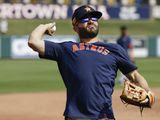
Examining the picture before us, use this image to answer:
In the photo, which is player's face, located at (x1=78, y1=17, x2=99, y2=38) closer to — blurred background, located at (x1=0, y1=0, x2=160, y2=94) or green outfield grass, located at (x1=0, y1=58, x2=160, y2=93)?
green outfield grass, located at (x1=0, y1=58, x2=160, y2=93)

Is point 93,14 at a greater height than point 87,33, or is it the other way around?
point 93,14

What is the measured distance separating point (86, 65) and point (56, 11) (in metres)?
39.4

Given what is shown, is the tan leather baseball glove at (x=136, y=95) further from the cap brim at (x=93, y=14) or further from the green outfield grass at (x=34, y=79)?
the green outfield grass at (x=34, y=79)

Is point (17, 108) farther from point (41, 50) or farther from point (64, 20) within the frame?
point (64, 20)

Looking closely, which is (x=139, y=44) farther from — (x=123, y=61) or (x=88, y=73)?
(x=88, y=73)

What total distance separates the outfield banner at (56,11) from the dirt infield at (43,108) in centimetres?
2741

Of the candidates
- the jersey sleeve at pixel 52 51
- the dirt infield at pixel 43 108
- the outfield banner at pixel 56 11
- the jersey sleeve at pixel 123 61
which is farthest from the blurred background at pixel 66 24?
the jersey sleeve at pixel 52 51

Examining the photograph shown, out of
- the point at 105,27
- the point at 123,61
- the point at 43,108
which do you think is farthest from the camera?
the point at 105,27

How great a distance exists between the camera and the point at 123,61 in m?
4.86

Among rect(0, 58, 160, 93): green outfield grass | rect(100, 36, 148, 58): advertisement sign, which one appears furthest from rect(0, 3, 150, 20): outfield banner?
rect(0, 58, 160, 93): green outfield grass

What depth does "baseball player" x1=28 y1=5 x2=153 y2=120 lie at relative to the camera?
4.68m

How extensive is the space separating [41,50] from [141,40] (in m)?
28.9

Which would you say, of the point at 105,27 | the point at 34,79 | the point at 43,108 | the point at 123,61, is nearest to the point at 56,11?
the point at 105,27

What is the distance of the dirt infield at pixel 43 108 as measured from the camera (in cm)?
1114
